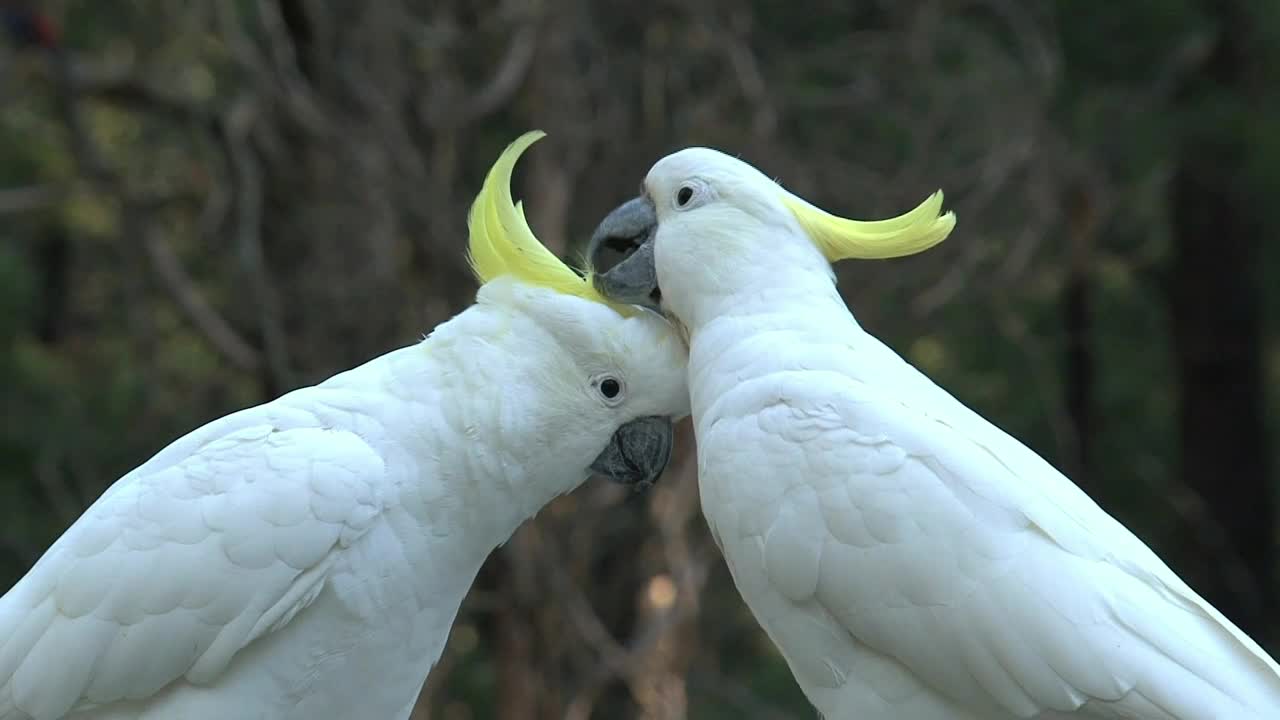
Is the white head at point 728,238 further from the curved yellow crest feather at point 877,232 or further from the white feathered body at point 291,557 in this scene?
the white feathered body at point 291,557

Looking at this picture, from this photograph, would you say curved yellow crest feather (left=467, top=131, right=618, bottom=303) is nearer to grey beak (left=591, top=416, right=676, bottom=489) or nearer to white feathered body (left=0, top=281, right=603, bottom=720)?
white feathered body (left=0, top=281, right=603, bottom=720)

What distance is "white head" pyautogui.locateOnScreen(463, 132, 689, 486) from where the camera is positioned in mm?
3096

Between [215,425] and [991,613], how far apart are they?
1686 millimetres

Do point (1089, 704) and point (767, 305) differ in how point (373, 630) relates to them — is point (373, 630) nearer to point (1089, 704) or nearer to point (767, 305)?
point (767, 305)

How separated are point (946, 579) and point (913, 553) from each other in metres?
0.08

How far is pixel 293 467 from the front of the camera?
2912mm

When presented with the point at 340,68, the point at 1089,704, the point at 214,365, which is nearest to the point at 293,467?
the point at 1089,704

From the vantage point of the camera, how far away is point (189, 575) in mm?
2869

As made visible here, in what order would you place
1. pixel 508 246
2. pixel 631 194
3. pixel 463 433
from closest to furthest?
1. pixel 463 433
2. pixel 508 246
3. pixel 631 194

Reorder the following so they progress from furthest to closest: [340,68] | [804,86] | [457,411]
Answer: [804,86] → [340,68] → [457,411]

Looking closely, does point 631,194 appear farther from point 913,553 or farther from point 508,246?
point 913,553

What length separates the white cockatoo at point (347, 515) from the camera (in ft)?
9.37

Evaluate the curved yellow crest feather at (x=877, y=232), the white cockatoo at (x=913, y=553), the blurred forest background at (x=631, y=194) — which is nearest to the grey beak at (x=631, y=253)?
the white cockatoo at (x=913, y=553)

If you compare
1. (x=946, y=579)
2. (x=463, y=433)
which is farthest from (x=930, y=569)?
(x=463, y=433)
